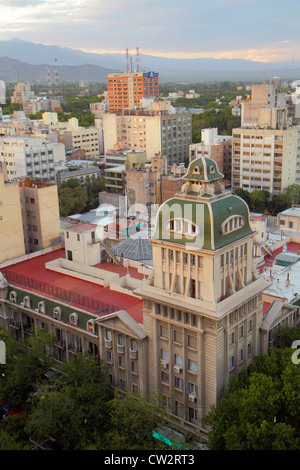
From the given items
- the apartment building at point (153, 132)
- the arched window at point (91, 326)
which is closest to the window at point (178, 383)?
the arched window at point (91, 326)

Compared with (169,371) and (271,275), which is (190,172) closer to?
(169,371)

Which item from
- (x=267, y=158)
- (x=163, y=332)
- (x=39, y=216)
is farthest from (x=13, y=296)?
(x=267, y=158)

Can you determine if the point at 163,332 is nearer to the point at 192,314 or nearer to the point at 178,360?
the point at 178,360

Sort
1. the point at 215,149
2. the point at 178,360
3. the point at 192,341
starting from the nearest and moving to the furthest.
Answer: the point at 192,341
the point at 178,360
the point at 215,149

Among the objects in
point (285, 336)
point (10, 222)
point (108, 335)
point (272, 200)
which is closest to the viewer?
point (285, 336)

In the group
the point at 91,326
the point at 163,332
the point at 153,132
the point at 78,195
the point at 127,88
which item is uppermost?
the point at 127,88

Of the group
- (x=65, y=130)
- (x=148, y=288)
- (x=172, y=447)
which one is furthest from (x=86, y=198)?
(x=172, y=447)

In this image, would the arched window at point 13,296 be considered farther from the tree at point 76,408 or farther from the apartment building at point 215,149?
the apartment building at point 215,149
